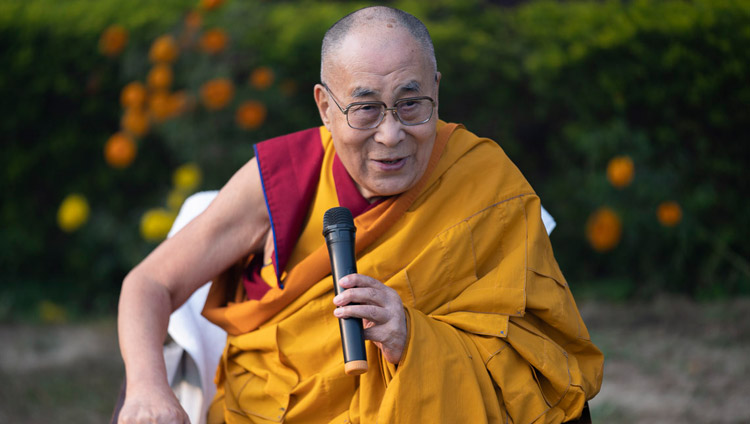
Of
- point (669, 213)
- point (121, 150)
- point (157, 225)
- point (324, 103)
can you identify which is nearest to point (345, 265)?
point (324, 103)

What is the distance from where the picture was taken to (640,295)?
17.4 ft

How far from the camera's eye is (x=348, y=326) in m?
1.75

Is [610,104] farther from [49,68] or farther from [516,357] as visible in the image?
[49,68]

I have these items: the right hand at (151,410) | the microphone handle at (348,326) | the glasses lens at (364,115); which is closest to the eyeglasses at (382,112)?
the glasses lens at (364,115)

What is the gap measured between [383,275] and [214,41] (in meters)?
3.17

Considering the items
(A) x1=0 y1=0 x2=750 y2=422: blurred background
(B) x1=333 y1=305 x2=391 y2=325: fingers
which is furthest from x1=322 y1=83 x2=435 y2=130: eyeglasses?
(A) x1=0 y1=0 x2=750 y2=422: blurred background

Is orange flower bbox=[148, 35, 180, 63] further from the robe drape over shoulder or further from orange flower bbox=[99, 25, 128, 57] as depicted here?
the robe drape over shoulder

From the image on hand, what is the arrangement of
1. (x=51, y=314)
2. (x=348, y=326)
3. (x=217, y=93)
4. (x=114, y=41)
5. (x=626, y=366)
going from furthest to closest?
(x=51, y=314) → (x=114, y=41) → (x=217, y=93) → (x=626, y=366) → (x=348, y=326)

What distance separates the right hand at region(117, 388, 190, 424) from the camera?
1990mm

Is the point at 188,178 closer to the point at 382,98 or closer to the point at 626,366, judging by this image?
the point at 626,366

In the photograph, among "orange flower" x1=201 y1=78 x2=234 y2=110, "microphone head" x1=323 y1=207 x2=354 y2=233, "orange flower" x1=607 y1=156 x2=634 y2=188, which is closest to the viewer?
"microphone head" x1=323 y1=207 x2=354 y2=233

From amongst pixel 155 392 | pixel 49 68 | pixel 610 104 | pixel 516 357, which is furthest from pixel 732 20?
pixel 49 68

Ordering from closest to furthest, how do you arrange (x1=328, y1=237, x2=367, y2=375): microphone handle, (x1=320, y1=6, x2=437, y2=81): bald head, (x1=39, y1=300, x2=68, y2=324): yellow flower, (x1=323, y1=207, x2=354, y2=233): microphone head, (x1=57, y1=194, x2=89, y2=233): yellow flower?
(x1=328, y1=237, x2=367, y2=375): microphone handle → (x1=323, y1=207, x2=354, y2=233): microphone head → (x1=320, y1=6, x2=437, y2=81): bald head → (x1=57, y1=194, x2=89, y2=233): yellow flower → (x1=39, y1=300, x2=68, y2=324): yellow flower

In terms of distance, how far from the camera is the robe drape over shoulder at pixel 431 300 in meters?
2.06
